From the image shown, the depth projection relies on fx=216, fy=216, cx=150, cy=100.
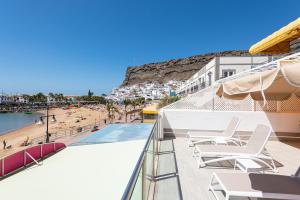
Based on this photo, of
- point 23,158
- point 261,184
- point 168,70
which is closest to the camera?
point 261,184

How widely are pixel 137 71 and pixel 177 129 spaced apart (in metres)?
131

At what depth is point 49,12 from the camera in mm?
28562

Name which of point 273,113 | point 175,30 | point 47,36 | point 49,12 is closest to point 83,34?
point 47,36

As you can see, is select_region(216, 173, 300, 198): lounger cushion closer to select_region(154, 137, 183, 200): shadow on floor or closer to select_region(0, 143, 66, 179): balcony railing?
select_region(154, 137, 183, 200): shadow on floor

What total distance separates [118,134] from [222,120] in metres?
6.25

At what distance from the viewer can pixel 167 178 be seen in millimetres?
3818

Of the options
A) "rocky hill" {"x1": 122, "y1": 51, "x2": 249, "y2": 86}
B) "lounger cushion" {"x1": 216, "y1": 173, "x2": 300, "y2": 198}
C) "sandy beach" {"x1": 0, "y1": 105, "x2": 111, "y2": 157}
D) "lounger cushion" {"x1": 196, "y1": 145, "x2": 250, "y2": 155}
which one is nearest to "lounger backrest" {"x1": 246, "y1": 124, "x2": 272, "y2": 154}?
"lounger cushion" {"x1": 196, "y1": 145, "x2": 250, "y2": 155}

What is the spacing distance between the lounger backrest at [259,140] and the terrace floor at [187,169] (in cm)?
57

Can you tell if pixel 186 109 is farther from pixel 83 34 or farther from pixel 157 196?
pixel 83 34

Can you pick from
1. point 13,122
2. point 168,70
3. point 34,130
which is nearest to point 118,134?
point 34,130

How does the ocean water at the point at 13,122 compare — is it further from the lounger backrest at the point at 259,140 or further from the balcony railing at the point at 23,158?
the lounger backrest at the point at 259,140

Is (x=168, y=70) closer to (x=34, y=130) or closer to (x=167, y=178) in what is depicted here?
(x=34, y=130)

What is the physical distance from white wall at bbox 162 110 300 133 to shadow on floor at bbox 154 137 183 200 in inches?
76.5

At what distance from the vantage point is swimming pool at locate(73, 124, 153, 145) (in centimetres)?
1109
